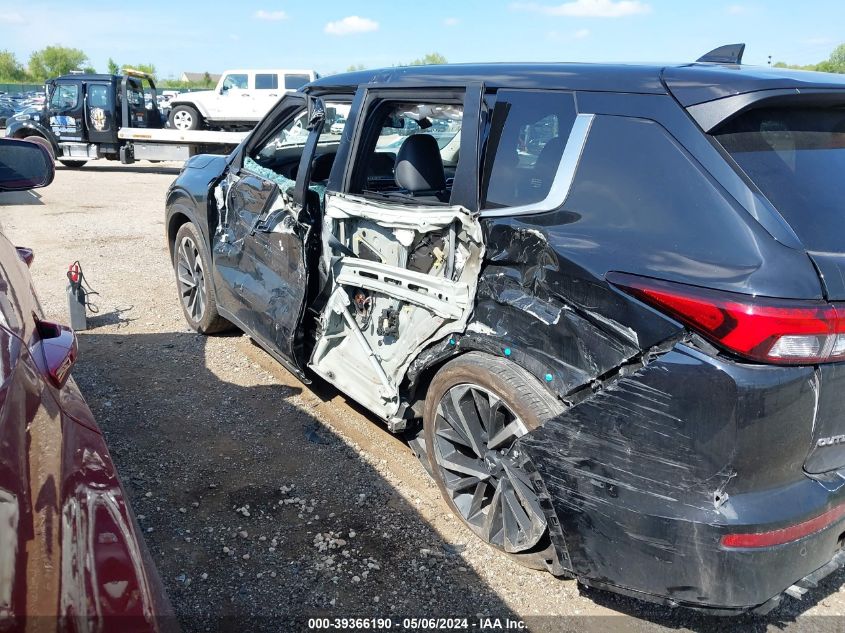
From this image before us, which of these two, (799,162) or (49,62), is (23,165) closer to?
(799,162)

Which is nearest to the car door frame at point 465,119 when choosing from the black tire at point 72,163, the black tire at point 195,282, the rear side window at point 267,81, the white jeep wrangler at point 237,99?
the black tire at point 195,282

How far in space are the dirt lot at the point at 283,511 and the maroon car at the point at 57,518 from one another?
1.28 m

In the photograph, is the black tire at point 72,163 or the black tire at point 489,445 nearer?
the black tire at point 489,445

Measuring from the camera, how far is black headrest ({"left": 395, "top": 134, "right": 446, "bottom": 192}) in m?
3.43

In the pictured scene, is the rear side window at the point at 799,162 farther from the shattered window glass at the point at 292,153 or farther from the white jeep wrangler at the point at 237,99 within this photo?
the white jeep wrangler at the point at 237,99

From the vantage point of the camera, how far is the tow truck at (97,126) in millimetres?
17625

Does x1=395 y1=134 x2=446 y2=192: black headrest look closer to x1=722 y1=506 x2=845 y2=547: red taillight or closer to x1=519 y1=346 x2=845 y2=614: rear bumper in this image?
x1=519 y1=346 x2=845 y2=614: rear bumper

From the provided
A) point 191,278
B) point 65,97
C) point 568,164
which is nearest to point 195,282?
point 191,278

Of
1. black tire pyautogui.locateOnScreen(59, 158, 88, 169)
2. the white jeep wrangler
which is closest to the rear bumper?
black tire pyautogui.locateOnScreen(59, 158, 88, 169)

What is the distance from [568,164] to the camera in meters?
2.47

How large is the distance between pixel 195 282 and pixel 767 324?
176 inches

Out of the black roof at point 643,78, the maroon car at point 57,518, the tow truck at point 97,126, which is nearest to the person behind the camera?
the maroon car at point 57,518

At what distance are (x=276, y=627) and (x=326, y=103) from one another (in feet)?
8.85

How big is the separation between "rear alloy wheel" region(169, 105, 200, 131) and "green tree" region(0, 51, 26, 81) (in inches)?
3317
